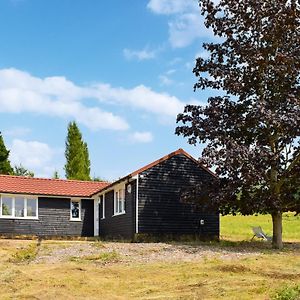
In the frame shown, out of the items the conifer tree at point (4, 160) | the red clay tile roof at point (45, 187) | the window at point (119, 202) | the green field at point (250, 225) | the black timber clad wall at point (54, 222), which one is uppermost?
the conifer tree at point (4, 160)

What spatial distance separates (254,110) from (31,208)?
54.9ft

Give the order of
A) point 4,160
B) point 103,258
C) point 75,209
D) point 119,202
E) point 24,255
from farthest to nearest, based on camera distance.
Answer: point 4,160 → point 75,209 → point 119,202 → point 24,255 → point 103,258

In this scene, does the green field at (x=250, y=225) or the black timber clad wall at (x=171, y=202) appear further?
the green field at (x=250, y=225)

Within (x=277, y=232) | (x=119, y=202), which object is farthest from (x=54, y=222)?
(x=277, y=232)

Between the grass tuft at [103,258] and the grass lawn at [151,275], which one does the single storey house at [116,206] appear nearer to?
the grass lawn at [151,275]

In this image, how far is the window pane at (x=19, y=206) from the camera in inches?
1319

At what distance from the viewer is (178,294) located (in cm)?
1250

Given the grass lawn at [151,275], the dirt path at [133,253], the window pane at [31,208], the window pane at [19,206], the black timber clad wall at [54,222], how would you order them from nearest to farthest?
the grass lawn at [151,275], the dirt path at [133,253], the black timber clad wall at [54,222], the window pane at [19,206], the window pane at [31,208]

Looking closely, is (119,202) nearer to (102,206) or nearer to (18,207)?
(102,206)

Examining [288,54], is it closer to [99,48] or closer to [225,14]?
[225,14]

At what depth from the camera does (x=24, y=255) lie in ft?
67.6

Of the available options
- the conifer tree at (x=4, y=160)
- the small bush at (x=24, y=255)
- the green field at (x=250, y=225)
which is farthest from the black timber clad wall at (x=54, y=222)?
the conifer tree at (x=4, y=160)

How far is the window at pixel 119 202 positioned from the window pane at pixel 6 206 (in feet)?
22.8

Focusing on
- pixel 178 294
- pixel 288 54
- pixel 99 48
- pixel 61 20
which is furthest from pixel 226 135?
pixel 178 294
